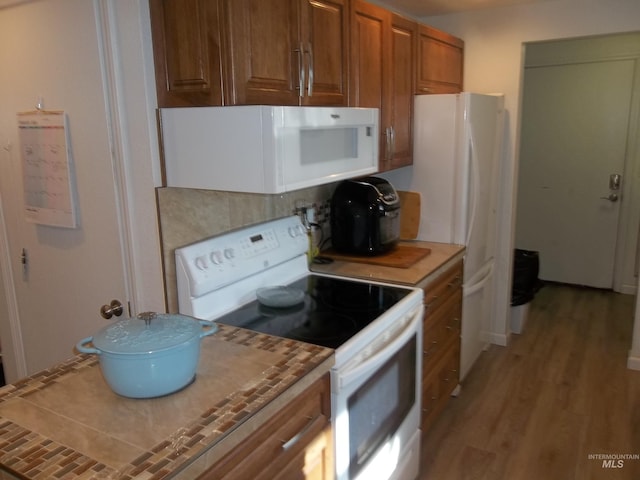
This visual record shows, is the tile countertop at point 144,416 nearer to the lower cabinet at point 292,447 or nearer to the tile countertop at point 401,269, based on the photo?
the lower cabinet at point 292,447

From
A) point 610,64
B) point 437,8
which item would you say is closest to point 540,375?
point 437,8

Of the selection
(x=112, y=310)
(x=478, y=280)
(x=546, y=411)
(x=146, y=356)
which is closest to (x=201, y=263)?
(x=112, y=310)

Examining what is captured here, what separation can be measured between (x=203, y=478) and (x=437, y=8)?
299 centimetres

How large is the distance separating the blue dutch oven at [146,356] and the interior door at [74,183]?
68 cm

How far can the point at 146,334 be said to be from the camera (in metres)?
1.31

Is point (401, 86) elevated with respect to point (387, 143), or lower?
elevated

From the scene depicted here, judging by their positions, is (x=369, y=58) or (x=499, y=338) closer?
(x=369, y=58)

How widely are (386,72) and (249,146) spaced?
1.12 m

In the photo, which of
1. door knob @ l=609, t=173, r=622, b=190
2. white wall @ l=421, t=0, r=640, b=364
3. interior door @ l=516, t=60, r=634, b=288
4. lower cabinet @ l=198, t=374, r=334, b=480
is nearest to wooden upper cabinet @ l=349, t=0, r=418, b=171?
white wall @ l=421, t=0, r=640, b=364

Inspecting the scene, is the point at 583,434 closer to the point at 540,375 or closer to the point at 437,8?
the point at 540,375

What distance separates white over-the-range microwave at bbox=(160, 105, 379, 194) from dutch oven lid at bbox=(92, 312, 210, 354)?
0.48 meters

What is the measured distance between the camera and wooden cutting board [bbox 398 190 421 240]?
296 cm

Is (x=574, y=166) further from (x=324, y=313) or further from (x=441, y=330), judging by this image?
(x=324, y=313)

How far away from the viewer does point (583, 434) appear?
2.62 metres
